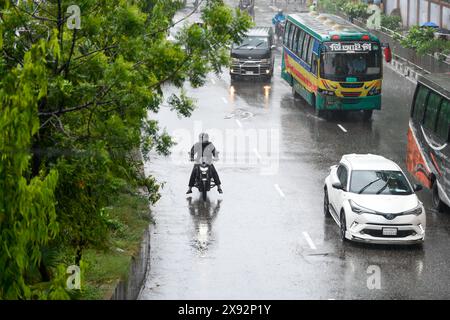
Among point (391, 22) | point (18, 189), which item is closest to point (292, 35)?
point (391, 22)

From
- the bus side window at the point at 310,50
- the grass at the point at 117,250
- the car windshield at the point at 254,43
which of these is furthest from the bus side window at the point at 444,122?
the car windshield at the point at 254,43

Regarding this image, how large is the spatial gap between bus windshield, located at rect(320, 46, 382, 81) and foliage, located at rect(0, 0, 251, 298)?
1800 centimetres

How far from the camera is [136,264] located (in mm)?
20734

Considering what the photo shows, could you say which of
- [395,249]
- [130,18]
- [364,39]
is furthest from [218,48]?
[364,39]

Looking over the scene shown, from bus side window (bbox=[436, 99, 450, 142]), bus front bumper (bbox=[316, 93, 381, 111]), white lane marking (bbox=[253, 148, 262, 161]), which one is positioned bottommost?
white lane marking (bbox=[253, 148, 262, 161])

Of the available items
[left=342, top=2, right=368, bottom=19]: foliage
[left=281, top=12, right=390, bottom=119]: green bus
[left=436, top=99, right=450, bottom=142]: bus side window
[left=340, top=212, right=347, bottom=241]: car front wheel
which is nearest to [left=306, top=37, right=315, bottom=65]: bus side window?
[left=281, top=12, right=390, bottom=119]: green bus

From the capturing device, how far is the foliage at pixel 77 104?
12.5 meters

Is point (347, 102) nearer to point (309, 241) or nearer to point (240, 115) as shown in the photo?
point (240, 115)

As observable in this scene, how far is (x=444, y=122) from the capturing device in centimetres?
2709

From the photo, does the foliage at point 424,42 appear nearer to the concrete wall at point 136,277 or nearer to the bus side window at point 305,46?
the bus side window at point 305,46

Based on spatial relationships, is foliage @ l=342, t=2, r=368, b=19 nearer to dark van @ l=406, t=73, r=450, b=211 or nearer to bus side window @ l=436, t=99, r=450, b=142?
dark van @ l=406, t=73, r=450, b=211

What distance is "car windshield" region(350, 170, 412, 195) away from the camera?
24.6 metres

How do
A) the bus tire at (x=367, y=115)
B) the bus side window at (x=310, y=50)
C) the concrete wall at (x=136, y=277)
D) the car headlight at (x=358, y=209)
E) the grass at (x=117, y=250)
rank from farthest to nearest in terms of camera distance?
the bus side window at (x=310, y=50), the bus tire at (x=367, y=115), the car headlight at (x=358, y=209), the concrete wall at (x=136, y=277), the grass at (x=117, y=250)

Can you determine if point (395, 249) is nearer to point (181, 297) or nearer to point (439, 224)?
point (439, 224)
